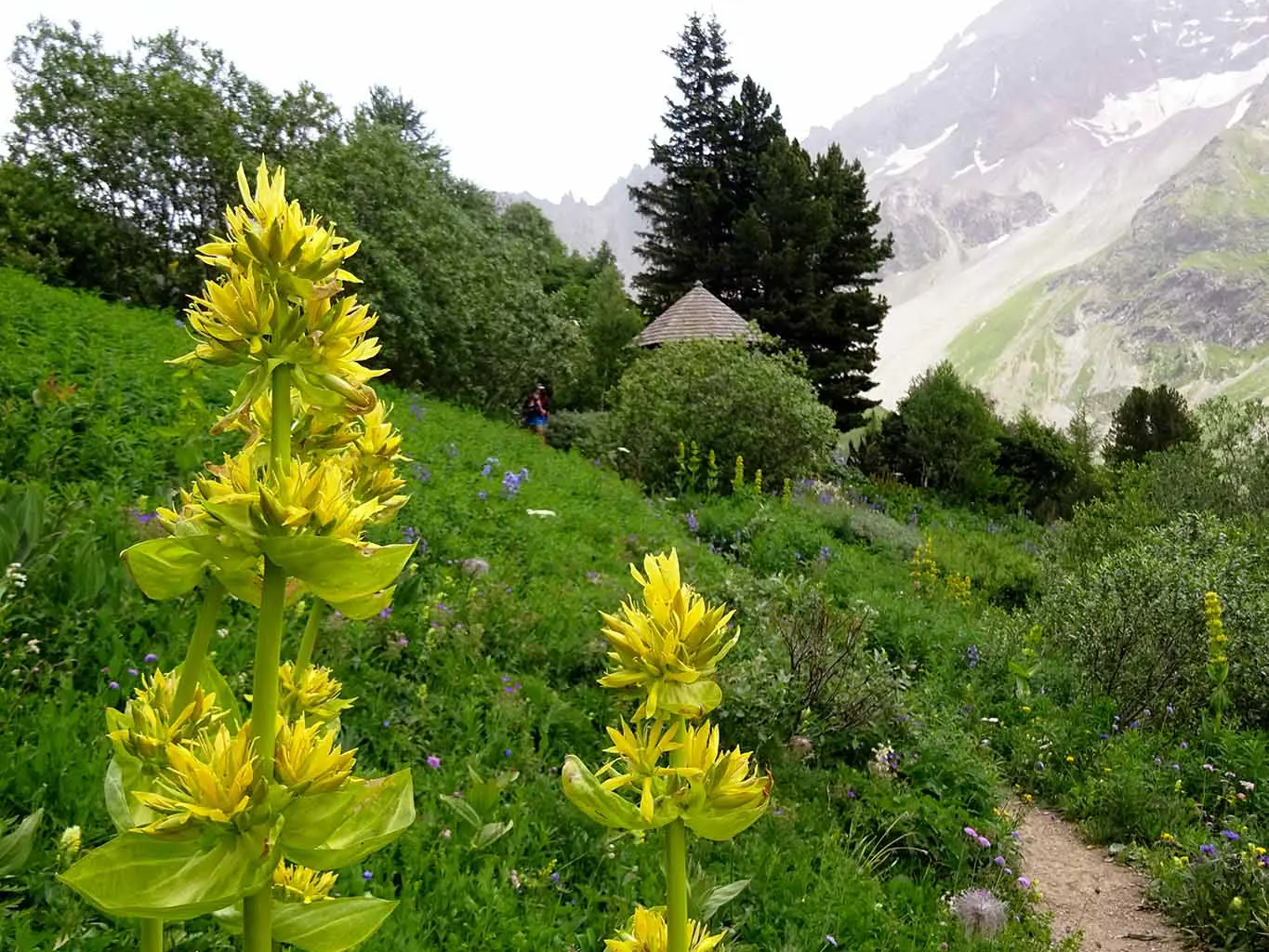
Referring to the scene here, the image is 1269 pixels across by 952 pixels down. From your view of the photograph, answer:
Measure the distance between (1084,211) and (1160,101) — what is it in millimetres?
54046

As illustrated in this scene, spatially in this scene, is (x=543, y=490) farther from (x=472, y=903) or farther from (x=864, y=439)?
(x=864, y=439)

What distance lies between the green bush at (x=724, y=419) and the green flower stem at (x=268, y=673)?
35.7ft

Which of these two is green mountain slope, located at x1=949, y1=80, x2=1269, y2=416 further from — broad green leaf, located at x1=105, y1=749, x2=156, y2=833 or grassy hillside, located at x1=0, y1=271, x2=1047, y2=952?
broad green leaf, located at x1=105, y1=749, x2=156, y2=833

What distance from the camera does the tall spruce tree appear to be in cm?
2742

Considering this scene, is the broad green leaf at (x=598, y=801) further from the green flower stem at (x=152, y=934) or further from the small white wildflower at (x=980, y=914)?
the small white wildflower at (x=980, y=914)

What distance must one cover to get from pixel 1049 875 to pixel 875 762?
42.8 inches

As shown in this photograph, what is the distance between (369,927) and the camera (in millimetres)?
560

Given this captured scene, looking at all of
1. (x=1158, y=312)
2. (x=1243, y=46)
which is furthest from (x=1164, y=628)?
(x=1243, y=46)

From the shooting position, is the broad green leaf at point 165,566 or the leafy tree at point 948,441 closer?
the broad green leaf at point 165,566

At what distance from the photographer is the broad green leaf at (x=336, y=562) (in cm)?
56

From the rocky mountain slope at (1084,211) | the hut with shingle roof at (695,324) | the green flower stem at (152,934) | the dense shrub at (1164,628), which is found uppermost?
the rocky mountain slope at (1084,211)

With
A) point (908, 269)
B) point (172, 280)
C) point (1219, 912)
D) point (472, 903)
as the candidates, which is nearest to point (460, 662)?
point (472, 903)

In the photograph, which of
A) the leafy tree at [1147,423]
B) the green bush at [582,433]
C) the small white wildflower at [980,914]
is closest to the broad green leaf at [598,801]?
the small white wildflower at [980,914]

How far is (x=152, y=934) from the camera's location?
0.56 meters
